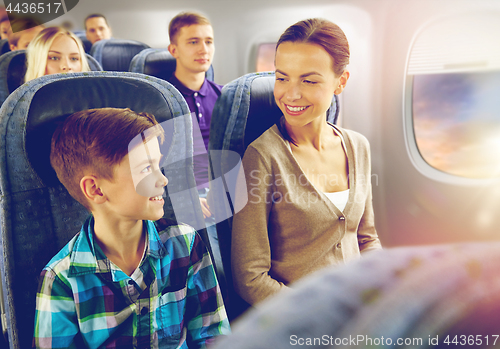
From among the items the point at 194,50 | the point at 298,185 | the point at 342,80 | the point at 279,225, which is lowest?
the point at 279,225

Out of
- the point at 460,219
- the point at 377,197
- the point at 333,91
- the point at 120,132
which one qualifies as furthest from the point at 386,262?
the point at 460,219

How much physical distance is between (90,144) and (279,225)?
1.75ft

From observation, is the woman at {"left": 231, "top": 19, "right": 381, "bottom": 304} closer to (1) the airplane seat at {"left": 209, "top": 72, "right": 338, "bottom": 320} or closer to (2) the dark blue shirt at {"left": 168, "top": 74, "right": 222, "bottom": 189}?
(1) the airplane seat at {"left": 209, "top": 72, "right": 338, "bottom": 320}

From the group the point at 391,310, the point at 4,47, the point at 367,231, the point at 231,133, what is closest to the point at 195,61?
the point at 231,133

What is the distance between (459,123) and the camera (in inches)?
52.7

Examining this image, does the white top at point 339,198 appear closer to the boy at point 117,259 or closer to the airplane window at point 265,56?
the boy at point 117,259

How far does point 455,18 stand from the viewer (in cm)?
123

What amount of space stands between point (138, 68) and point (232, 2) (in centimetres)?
49

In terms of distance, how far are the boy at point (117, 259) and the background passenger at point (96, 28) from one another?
837 mm

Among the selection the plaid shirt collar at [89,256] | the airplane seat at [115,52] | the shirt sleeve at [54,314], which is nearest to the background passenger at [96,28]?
the airplane seat at [115,52]

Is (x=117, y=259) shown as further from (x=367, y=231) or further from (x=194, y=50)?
(x=194, y=50)

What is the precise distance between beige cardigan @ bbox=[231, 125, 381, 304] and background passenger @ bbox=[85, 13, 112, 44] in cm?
92

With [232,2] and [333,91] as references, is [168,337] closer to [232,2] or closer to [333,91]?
[333,91]

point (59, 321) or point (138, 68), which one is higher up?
point (138, 68)
